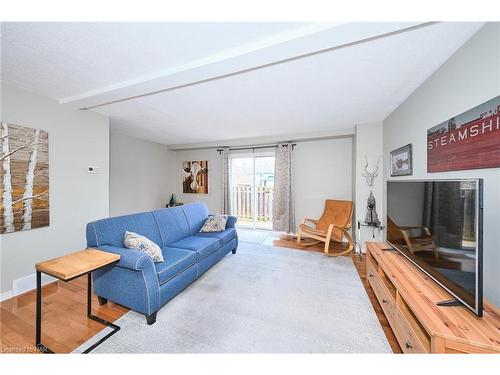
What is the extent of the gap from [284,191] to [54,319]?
150 inches

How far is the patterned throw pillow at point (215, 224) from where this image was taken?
2992mm

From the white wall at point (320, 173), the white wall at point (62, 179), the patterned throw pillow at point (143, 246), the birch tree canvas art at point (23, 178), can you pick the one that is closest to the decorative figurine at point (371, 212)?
the white wall at point (320, 173)

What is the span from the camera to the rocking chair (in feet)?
10.6

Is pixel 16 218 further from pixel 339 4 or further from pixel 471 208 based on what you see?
pixel 471 208

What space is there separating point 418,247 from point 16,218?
3.98 m

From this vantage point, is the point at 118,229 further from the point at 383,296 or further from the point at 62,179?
the point at 383,296

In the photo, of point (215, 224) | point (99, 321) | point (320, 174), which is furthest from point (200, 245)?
point (320, 174)

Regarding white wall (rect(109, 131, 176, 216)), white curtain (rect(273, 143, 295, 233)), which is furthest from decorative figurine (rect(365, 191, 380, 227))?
white wall (rect(109, 131, 176, 216))

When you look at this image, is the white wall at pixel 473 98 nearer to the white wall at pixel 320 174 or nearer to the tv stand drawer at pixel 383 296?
the tv stand drawer at pixel 383 296

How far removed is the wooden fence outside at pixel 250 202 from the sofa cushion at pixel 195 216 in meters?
1.67

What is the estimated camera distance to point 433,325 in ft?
3.16

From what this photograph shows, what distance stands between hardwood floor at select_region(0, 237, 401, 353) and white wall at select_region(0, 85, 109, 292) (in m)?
0.40

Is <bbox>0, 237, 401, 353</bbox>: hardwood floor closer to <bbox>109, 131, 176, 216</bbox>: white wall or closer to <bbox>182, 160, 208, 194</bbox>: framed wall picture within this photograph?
<bbox>109, 131, 176, 216</bbox>: white wall

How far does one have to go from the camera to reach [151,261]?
161 cm
